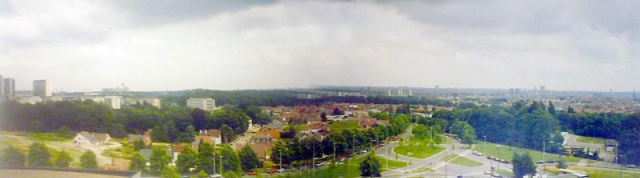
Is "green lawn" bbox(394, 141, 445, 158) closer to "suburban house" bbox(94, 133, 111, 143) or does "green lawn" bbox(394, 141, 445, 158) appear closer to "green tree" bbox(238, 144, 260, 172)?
"green tree" bbox(238, 144, 260, 172)

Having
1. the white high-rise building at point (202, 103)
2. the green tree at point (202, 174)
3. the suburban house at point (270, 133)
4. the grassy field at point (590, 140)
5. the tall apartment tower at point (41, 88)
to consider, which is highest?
the tall apartment tower at point (41, 88)

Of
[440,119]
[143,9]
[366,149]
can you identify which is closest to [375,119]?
[366,149]

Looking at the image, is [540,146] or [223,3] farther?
[540,146]

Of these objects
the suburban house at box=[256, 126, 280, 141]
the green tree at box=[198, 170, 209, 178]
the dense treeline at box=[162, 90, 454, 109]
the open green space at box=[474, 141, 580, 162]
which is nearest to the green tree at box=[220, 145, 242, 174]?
the green tree at box=[198, 170, 209, 178]

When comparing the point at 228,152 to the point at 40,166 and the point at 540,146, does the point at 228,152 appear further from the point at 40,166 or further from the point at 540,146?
the point at 540,146

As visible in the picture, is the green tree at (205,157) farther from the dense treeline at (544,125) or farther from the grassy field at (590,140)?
the grassy field at (590,140)

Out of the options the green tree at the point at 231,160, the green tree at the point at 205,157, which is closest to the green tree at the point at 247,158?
the green tree at the point at 231,160
